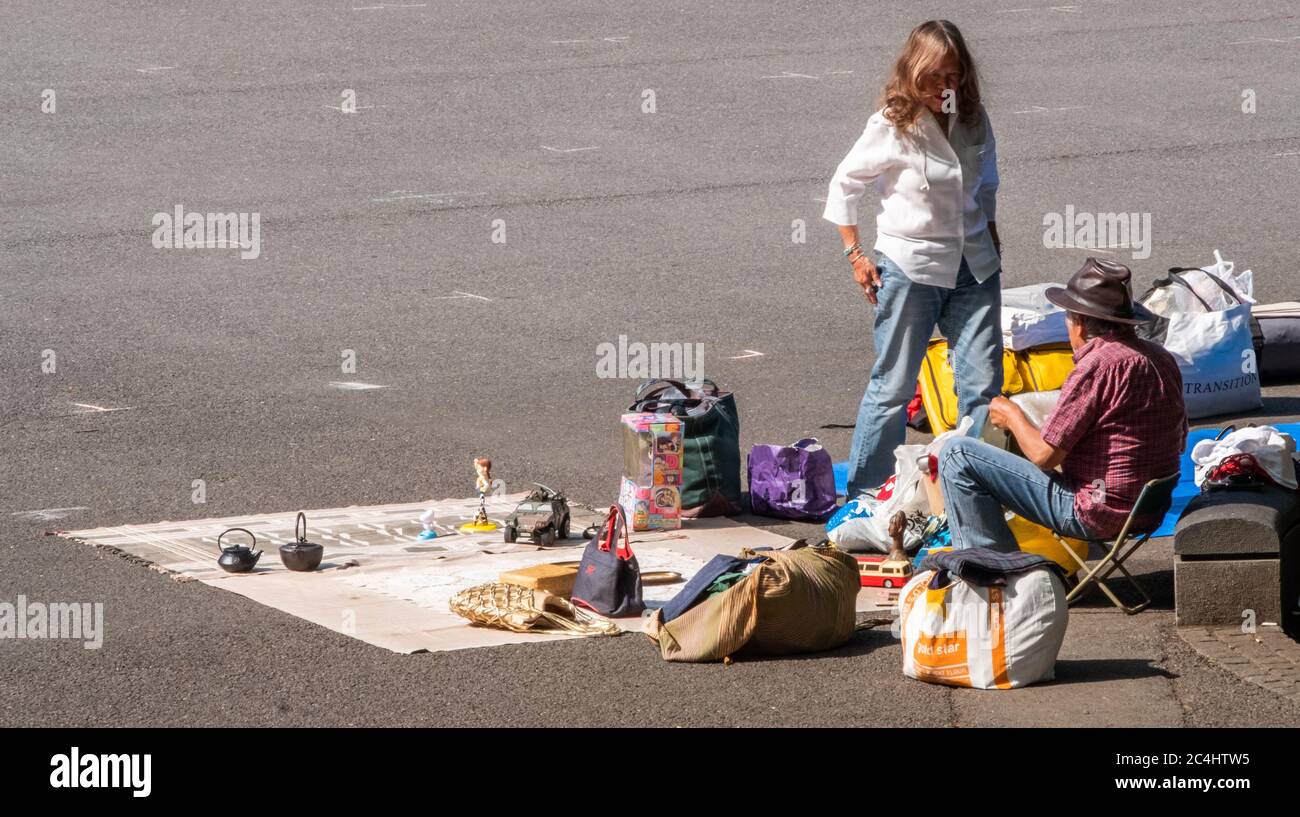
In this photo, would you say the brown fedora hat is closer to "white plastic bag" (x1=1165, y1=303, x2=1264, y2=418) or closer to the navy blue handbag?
the navy blue handbag

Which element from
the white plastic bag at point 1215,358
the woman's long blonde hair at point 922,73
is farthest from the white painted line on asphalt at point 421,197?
the woman's long blonde hair at point 922,73

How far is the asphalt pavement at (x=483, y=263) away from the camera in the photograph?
6.51 meters

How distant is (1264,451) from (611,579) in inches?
102

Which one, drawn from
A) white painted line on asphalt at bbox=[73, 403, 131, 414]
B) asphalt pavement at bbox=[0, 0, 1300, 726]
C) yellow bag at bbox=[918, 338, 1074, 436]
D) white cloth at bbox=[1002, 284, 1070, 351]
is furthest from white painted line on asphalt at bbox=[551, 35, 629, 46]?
yellow bag at bbox=[918, 338, 1074, 436]

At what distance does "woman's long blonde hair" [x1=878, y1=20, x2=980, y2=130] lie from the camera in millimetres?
8094

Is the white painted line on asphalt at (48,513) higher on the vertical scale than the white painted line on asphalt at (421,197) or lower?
lower

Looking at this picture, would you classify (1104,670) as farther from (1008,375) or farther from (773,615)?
(1008,375)

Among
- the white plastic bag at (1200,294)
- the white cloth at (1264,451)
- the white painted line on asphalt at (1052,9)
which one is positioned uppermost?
the white painted line on asphalt at (1052,9)

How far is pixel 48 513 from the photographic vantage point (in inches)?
346

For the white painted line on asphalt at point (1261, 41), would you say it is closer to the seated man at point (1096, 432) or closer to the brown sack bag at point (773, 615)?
the seated man at point (1096, 432)

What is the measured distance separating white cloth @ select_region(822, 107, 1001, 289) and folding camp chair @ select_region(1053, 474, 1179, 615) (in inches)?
62.2

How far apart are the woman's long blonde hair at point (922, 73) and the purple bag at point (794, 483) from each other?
1.65 m

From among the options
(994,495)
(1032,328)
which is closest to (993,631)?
(994,495)

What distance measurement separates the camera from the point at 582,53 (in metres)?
21.2
